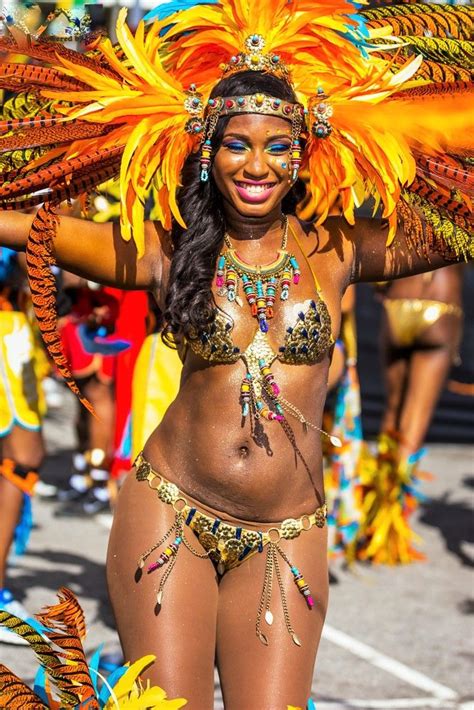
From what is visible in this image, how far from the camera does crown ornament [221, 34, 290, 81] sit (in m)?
3.40

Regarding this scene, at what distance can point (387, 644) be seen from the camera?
18.7 feet

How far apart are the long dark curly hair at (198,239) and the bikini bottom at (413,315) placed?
12.5 ft

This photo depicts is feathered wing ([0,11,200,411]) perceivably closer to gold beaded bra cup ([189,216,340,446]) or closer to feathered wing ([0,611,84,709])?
gold beaded bra cup ([189,216,340,446])

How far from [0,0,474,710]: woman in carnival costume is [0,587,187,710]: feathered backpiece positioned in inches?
2.8

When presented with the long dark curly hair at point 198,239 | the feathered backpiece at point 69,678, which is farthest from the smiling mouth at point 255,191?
the feathered backpiece at point 69,678

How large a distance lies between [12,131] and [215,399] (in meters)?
0.87

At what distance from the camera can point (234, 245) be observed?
3.46 meters

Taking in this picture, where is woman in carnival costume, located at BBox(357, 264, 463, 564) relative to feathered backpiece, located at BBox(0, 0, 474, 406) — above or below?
below

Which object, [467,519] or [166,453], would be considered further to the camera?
[467,519]

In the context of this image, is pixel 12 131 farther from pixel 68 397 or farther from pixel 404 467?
pixel 68 397

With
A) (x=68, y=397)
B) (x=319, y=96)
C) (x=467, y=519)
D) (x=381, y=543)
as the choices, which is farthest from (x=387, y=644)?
(x=68, y=397)

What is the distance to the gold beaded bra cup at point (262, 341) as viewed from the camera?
3.33 meters

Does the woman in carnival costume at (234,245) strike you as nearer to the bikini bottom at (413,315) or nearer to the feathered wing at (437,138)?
the feathered wing at (437,138)

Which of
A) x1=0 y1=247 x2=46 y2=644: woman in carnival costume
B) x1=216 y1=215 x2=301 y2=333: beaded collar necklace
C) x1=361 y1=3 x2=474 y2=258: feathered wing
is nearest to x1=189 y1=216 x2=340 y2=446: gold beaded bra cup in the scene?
x1=216 y1=215 x2=301 y2=333: beaded collar necklace
